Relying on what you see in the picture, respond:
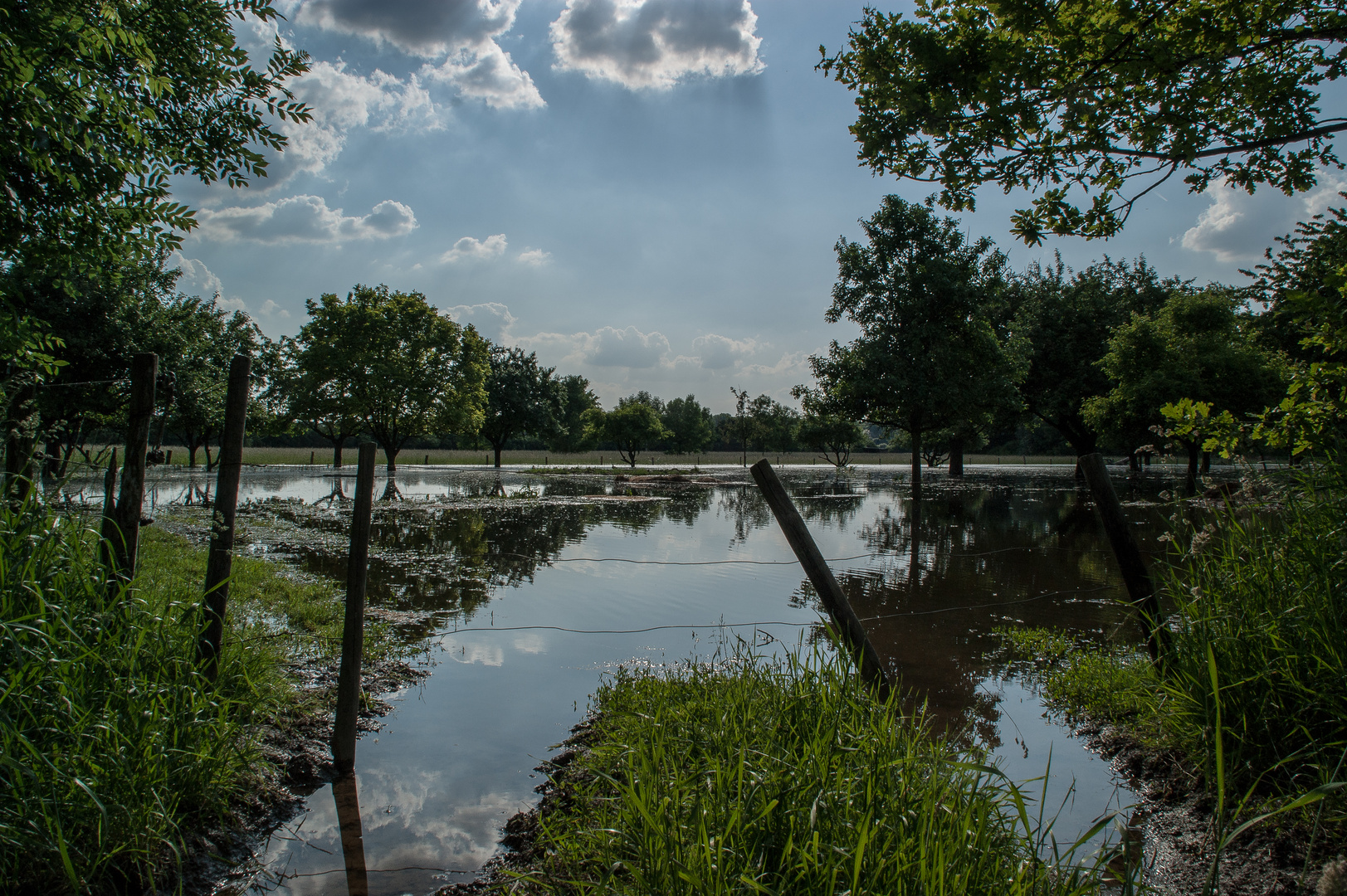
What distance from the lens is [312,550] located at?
41.6ft

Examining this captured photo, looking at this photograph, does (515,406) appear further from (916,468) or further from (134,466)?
(134,466)

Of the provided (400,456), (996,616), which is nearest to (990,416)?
(996,616)

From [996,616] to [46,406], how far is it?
26580 mm

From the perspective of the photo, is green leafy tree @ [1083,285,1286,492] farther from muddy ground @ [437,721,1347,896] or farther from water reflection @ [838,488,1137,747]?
muddy ground @ [437,721,1347,896]

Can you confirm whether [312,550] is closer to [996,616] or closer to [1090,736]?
[996,616]

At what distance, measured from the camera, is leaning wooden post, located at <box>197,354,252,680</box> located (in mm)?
3986

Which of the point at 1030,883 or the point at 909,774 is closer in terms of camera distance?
the point at 1030,883

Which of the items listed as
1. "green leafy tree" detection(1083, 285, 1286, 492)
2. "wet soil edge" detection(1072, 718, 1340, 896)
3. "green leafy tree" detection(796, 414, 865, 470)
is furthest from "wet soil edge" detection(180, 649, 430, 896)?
"green leafy tree" detection(796, 414, 865, 470)

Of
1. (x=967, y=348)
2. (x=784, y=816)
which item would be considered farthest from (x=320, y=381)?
(x=784, y=816)

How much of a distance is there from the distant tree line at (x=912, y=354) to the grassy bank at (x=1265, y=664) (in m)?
0.62

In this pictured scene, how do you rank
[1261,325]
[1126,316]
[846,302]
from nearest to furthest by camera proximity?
1. [846,302]
2. [1261,325]
3. [1126,316]

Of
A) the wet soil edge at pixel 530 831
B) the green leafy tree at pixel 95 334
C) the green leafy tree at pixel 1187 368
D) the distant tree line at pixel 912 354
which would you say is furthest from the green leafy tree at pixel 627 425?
the wet soil edge at pixel 530 831

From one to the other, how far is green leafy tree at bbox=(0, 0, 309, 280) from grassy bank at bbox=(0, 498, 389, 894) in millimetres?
3251

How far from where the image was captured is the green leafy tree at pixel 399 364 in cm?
3606
